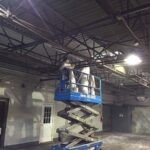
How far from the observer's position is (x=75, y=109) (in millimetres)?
7027

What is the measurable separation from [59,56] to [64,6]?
412 cm


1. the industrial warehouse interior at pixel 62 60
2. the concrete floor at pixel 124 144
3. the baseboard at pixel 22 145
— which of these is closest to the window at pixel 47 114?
the industrial warehouse interior at pixel 62 60

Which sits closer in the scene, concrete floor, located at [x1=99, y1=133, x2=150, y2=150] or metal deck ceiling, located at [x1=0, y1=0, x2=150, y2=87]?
metal deck ceiling, located at [x1=0, y1=0, x2=150, y2=87]

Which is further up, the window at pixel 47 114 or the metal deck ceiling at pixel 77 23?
the metal deck ceiling at pixel 77 23

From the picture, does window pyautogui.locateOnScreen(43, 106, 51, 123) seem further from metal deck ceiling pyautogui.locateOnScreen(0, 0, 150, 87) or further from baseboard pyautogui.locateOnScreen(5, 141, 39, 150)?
metal deck ceiling pyautogui.locateOnScreen(0, 0, 150, 87)

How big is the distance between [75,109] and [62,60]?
7.45ft

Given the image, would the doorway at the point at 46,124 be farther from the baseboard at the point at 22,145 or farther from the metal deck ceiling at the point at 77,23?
the metal deck ceiling at the point at 77,23

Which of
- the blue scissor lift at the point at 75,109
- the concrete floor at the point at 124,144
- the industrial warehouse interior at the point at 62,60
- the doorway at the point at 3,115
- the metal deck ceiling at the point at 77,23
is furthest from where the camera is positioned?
the concrete floor at the point at 124,144

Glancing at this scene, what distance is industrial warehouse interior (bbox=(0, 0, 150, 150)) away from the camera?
4.74 metres

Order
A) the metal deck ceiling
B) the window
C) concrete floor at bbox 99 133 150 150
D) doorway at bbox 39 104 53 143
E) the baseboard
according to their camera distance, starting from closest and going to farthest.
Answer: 1. the metal deck ceiling
2. the baseboard
3. concrete floor at bbox 99 133 150 150
4. doorway at bbox 39 104 53 143
5. the window

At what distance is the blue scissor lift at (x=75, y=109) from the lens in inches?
263

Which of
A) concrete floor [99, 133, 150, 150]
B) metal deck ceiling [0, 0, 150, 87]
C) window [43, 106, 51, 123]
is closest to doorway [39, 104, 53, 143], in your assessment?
window [43, 106, 51, 123]

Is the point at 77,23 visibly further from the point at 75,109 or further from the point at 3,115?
the point at 3,115

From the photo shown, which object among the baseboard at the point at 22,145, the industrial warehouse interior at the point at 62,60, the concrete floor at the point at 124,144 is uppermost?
the industrial warehouse interior at the point at 62,60
